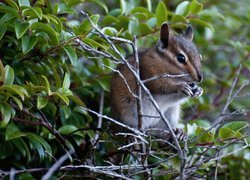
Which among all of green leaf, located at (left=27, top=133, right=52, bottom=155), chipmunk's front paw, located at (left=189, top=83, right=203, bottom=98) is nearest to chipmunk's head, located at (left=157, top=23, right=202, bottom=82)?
chipmunk's front paw, located at (left=189, top=83, right=203, bottom=98)

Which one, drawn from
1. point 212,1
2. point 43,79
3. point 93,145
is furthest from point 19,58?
point 212,1

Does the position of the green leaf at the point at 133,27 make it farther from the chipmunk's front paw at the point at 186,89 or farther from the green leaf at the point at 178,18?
the chipmunk's front paw at the point at 186,89

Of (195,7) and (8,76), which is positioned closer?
(8,76)

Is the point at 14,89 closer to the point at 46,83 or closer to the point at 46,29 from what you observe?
the point at 46,83

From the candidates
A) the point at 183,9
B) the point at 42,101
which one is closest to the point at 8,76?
the point at 42,101

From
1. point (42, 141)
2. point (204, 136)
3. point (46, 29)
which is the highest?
point (46, 29)

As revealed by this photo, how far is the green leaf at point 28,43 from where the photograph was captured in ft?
10.1

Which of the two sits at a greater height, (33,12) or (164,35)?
(33,12)

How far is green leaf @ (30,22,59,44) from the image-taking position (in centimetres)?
307

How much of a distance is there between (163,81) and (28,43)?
118 centimetres

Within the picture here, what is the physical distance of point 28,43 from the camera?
3.11 metres

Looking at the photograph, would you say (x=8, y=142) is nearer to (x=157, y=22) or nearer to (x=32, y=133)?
(x=32, y=133)

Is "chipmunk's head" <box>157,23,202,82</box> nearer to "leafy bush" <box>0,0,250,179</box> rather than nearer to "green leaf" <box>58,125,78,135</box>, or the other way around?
"leafy bush" <box>0,0,250,179</box>

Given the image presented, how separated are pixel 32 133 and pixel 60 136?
17 cm
